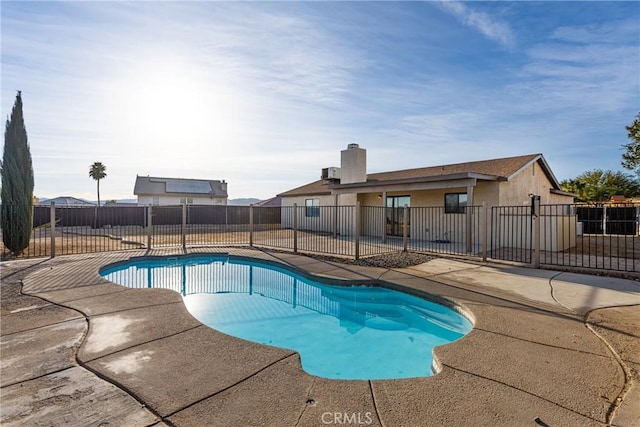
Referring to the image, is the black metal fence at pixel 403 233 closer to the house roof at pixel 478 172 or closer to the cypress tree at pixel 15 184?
the cypress tree at pixel 15 184

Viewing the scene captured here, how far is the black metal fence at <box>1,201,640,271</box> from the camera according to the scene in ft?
32.1

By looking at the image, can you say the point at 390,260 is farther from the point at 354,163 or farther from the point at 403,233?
the point at 354,163

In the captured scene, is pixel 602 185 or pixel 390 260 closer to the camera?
pixel 390 260

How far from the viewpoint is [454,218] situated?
13.8 m

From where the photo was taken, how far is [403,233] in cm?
A: 1309

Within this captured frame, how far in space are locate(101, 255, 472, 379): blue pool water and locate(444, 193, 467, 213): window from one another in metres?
8.44

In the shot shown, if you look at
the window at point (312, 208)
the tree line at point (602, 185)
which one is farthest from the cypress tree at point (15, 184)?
the tree line at point (602, 185)

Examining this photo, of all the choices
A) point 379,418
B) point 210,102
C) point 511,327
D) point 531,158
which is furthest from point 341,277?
point 531,158

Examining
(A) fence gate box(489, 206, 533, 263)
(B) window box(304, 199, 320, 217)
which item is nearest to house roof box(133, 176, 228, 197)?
(B) window box(304, 199, 320, 217)

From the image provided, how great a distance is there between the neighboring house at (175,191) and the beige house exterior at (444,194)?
18.5m

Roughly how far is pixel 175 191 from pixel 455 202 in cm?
2767

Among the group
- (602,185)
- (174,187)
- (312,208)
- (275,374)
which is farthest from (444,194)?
(174,187)

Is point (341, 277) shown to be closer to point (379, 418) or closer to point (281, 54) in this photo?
point (379, 418)

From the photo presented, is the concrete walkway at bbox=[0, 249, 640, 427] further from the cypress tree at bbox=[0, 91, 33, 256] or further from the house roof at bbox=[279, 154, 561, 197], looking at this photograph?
the house roof at bbox=[279, 154, 561, 197]
